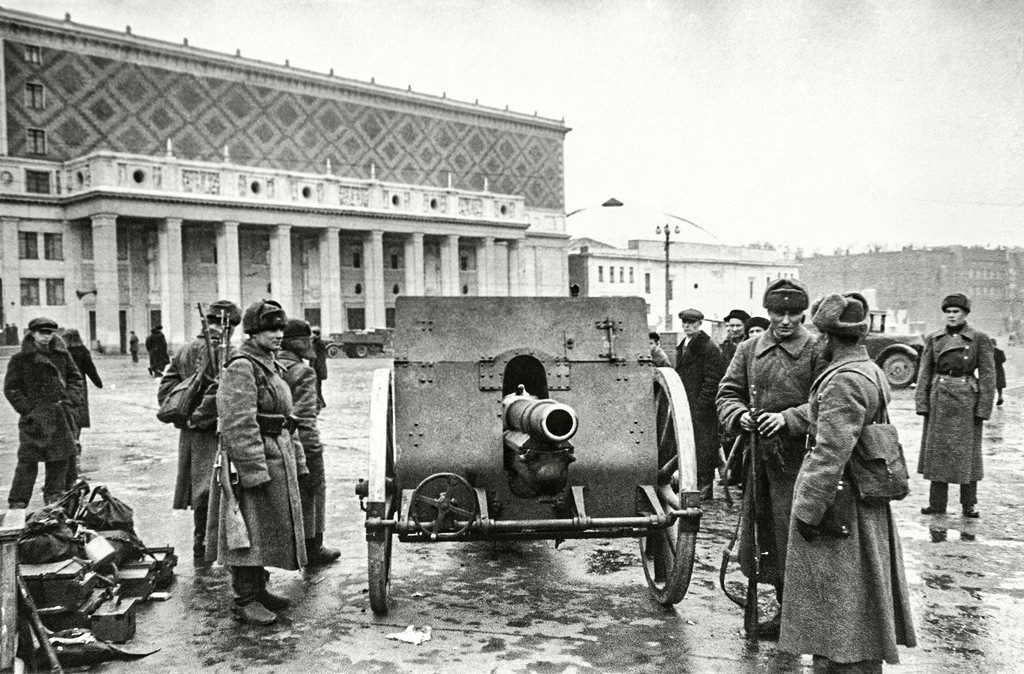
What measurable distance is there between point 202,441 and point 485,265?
5741 cm

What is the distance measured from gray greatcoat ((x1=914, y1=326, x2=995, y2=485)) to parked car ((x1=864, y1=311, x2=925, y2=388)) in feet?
44.0

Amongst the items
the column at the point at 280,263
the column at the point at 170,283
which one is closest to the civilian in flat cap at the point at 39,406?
the column at the point at 170,283

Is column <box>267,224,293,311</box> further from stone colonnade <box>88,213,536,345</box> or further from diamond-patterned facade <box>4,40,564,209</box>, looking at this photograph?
diamond-patterned facade <box>4,40,564,209</box>

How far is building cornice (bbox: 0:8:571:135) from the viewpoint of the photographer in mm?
44844

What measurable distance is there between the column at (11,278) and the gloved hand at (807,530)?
1831 inches

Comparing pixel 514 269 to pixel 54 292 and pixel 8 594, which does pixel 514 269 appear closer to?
pixel 54 292

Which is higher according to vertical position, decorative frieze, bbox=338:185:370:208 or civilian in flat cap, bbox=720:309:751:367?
decorative frieze, bbox=338:185:370:208

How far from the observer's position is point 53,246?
46.5 m

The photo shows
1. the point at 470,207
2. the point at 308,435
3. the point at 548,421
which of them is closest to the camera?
the point at 548,421

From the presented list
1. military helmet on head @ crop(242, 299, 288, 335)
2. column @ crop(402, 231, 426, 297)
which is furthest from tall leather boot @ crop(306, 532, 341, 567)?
column @ crop(402, 231, 426, 297)

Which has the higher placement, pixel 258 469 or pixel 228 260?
pixel 228 260

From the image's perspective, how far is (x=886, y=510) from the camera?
387cm

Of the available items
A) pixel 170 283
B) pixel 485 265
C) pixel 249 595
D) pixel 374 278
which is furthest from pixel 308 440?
pixel 485 265

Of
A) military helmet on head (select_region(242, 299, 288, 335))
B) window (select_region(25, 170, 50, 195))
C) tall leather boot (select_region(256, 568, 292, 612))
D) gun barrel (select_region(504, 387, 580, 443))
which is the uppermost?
window (select_region(25, 170, 50, 195))
